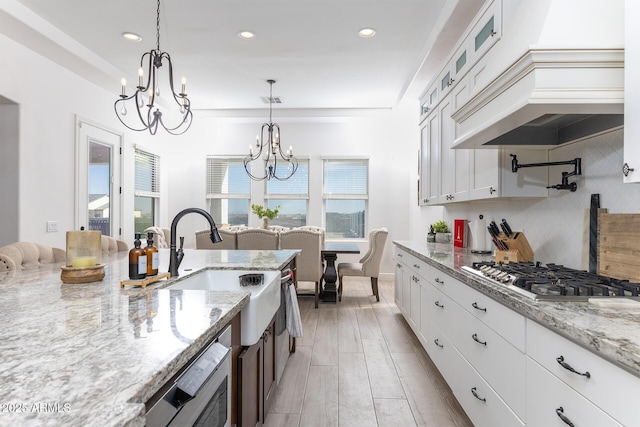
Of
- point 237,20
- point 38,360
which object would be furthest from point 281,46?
point 38,360

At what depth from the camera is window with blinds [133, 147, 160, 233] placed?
5574 millimetres

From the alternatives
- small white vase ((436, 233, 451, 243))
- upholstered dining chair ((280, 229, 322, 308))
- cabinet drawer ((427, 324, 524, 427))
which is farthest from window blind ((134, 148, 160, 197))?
cabinet drawer ((427, 324, 524, 427))

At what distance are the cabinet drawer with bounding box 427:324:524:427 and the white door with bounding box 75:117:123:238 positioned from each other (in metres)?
4.11

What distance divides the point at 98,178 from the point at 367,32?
3786mm

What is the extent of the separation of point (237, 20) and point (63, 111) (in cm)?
229

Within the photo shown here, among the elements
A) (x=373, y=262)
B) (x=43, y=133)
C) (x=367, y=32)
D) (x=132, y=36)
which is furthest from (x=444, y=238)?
(x=43, y=133)

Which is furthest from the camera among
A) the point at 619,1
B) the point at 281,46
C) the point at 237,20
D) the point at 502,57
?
the point at 281,46

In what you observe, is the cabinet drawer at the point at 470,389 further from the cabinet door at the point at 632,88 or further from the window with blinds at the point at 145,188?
the window with blinds at the point at 145,188

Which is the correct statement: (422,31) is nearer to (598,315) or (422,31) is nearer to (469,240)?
(469,240)

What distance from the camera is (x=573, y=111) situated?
144 cm

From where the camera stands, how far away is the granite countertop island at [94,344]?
58 centimetres

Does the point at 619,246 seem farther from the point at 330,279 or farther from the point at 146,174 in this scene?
the point at 146,174

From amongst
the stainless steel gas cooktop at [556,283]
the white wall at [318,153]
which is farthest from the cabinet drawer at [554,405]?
the white wall at [318,153]

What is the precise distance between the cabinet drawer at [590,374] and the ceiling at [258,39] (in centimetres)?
272
